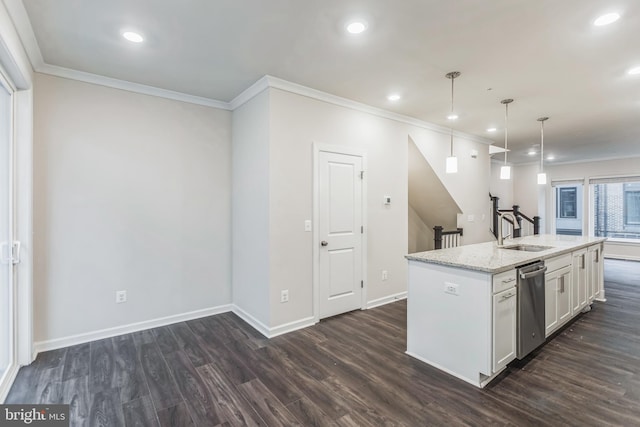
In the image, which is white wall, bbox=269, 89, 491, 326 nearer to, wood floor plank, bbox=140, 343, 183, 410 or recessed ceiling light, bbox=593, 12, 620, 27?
wood floor plank, bbox=140, 343, 183, 410

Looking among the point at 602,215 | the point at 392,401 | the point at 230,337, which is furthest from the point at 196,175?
the point at 602,215

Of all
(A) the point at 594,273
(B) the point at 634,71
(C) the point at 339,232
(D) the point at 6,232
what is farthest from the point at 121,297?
(A) the point at 594,273

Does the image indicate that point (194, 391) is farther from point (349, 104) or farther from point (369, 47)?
point (349, 104)

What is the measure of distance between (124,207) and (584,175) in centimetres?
1106

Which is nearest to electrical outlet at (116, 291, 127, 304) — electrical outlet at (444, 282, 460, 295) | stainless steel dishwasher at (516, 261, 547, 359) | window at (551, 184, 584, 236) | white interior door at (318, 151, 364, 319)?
white interior door at (318, 151, 364, 319)

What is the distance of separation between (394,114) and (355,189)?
1.39m

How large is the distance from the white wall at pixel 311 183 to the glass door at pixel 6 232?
2192 millimetres

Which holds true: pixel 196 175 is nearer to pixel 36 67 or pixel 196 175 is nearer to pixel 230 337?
pixel 36 67

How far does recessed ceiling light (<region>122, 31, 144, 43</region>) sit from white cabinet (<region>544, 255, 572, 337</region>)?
430cm

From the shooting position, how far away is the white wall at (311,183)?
3.43 meters

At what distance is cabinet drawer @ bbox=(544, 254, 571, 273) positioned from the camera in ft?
10.3

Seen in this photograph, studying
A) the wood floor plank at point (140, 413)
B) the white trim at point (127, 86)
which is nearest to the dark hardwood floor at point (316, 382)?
the wood floor plank at point (140, 413)

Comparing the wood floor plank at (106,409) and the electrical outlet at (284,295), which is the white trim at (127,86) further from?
the wood floor plank at (106,409)

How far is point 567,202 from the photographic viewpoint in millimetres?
9289
